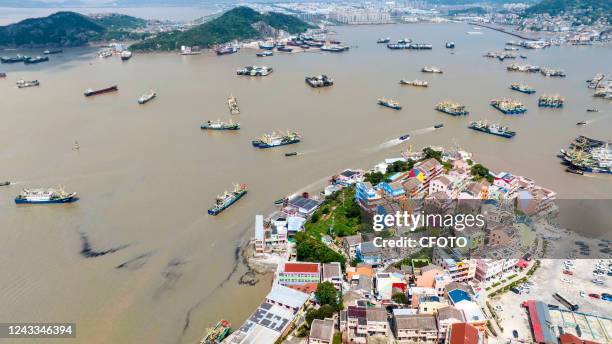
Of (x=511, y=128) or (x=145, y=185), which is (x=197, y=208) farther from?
(x=511, y=128)

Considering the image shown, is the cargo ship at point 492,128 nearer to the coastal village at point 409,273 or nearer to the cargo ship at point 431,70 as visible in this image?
the coastal village at point 409,273

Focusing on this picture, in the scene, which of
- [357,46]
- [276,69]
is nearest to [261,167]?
[276,69]

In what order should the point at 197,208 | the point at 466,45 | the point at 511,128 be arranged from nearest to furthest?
the point at 197,208 < the point at 511,128 < the point at 466,45

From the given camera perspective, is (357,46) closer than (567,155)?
No

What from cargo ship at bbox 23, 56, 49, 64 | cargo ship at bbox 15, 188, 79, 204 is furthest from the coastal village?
cargo ship at bbox 23, 56, 49, 64

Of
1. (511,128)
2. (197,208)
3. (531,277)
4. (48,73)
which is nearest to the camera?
A: (531,277)

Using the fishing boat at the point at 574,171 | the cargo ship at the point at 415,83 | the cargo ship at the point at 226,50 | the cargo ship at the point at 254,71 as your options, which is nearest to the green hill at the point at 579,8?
the cargo ship at the point at 415,83

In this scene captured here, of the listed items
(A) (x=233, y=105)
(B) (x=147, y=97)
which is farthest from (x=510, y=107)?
(B) (x=147, y=97)

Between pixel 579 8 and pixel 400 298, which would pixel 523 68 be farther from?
pixel 579 8
